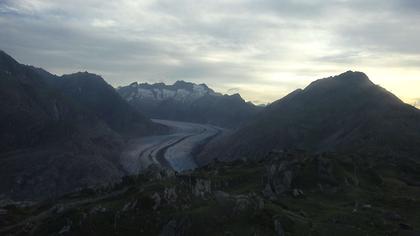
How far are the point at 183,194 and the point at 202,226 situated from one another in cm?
1408

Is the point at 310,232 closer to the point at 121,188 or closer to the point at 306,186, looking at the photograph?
the point at 306,186

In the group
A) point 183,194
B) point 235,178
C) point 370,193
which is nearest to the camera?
point 183,194

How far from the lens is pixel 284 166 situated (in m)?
99.2

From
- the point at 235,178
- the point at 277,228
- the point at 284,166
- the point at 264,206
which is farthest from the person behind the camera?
the point at 235,178

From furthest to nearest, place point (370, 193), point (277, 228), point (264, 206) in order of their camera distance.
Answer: point (370, 193) → point (264, 206) → point (277, 228)

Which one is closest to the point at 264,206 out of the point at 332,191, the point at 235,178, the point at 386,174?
the point at 332,191

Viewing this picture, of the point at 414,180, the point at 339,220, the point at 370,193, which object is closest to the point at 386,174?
the point at 414,180

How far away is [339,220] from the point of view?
6950 centimetres

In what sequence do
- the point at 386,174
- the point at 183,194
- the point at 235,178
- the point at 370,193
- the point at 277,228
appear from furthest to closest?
1. the point at 386,174
2. the point at 235,178
3. the point at 370,193
4. the point at 183,194
5. the point at 277,228

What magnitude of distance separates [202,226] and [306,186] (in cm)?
3400

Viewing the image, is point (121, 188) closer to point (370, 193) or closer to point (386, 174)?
point (370, 193)

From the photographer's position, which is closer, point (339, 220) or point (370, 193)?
point (339, 220)

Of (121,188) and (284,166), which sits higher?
(284,166)

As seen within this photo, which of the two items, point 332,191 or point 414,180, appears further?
point 414,180
